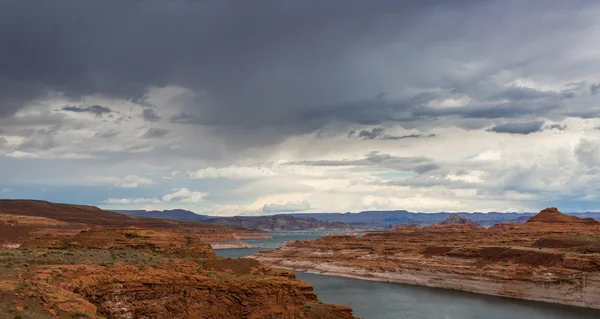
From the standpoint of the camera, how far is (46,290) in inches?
802

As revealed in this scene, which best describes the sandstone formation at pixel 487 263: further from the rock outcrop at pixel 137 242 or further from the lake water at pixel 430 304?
the rock outcrop at pixel 137 242

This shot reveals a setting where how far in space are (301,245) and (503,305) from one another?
73.2 m

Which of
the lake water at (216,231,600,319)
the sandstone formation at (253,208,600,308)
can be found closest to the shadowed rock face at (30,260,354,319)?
the lake water at (216,231,600,319)

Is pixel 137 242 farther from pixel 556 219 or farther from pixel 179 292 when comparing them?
pixel 556 219

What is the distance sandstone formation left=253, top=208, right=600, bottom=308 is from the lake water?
263 centimetres

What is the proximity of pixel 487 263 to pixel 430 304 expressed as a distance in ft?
64.3

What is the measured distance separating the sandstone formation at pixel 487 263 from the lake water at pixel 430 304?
2.63 m

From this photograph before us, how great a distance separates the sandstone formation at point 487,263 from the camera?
207 ft

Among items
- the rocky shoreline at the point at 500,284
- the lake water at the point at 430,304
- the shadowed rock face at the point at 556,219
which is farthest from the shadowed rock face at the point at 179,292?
the shadowed rock face at the point at 556,219

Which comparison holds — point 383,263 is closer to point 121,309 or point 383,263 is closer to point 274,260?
point 274,260

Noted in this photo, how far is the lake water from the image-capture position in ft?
181

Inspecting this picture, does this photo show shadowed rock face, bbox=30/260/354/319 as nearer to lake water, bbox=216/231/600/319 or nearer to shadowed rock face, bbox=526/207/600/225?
lake water, bbox=216/231/600/319

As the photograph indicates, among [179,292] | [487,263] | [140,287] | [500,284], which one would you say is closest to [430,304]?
[500,284]

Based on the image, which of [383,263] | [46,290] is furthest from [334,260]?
[46,290]
